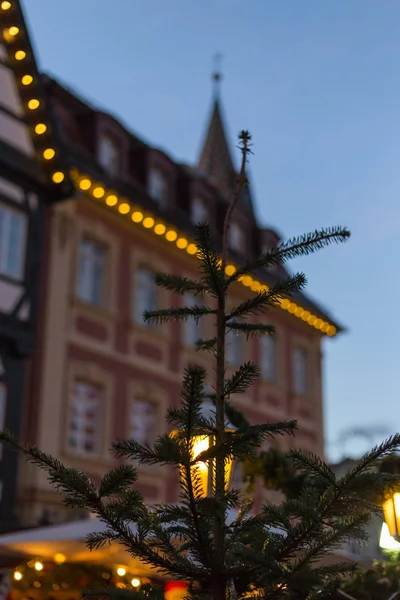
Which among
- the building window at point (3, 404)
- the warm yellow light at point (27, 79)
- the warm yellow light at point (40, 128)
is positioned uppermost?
the warm yellow light at point (27, 79)

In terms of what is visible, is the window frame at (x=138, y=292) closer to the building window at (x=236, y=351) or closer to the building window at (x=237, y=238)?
the building window at (x=236, y=351)

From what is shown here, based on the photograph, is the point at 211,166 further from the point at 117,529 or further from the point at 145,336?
the point at 117,529

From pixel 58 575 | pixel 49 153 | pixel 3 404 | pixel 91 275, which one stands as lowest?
pixel 58 575

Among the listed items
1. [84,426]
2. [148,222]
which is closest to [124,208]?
[148,222]

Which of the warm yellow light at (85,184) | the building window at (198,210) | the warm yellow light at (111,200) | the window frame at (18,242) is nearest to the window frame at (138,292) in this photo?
the warm yellow light at (111,200)

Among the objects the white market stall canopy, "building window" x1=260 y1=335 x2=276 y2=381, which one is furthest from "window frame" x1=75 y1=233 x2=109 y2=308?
the white market stall canopy

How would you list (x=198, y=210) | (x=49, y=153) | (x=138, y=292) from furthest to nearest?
(x=198, y=210) < (x=138, y=292) < (x=49, y=153)

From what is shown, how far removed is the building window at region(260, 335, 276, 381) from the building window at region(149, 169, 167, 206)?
13.4ft

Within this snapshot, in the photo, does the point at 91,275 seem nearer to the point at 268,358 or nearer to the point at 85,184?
the point at 85,184

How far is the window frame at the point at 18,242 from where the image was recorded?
1449 centimetres

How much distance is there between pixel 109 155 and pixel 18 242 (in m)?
4.35

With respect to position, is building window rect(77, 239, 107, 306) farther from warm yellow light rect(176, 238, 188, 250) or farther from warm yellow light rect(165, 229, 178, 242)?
warm yellow light rect(176, 238, 188, 250)

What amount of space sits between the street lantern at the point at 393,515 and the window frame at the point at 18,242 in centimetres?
915

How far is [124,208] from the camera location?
17.5 m
